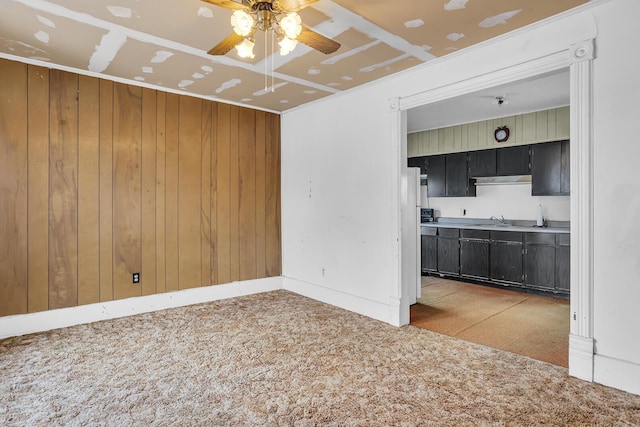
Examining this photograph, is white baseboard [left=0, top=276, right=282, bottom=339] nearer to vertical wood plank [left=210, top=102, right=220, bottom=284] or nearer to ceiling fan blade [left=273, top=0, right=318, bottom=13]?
vertical wood plank [left=210, top=102, right=220, bottom=284]

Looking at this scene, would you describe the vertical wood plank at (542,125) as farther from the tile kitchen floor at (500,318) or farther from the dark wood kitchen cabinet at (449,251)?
the tile kitchen floor at (500,318)

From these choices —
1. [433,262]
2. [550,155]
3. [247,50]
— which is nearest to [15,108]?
[247,50]

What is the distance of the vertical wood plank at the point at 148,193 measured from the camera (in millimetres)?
4312

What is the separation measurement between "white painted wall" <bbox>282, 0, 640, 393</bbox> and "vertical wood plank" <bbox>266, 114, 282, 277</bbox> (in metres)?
0.12

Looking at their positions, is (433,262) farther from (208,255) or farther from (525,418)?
(525,418)

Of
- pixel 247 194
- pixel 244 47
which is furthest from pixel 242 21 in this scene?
pixel 247 194

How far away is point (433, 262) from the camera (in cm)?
643

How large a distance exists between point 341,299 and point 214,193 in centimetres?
218

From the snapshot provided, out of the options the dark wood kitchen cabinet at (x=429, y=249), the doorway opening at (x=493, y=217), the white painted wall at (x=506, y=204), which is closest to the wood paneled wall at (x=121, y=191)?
the doorway opening at (x=493, y=217)

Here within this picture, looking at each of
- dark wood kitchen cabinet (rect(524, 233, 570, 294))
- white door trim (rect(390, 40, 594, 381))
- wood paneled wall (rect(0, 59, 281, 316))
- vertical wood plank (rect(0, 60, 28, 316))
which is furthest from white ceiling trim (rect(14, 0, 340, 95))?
dark wood kitchen cabinet (rect(524, 233, 570, 294))

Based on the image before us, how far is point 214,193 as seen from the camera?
192 inches

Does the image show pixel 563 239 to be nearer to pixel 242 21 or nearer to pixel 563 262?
pixel 563 262

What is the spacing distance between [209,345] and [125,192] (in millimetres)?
2096

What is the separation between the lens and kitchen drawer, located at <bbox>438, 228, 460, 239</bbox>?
6.09 meters
